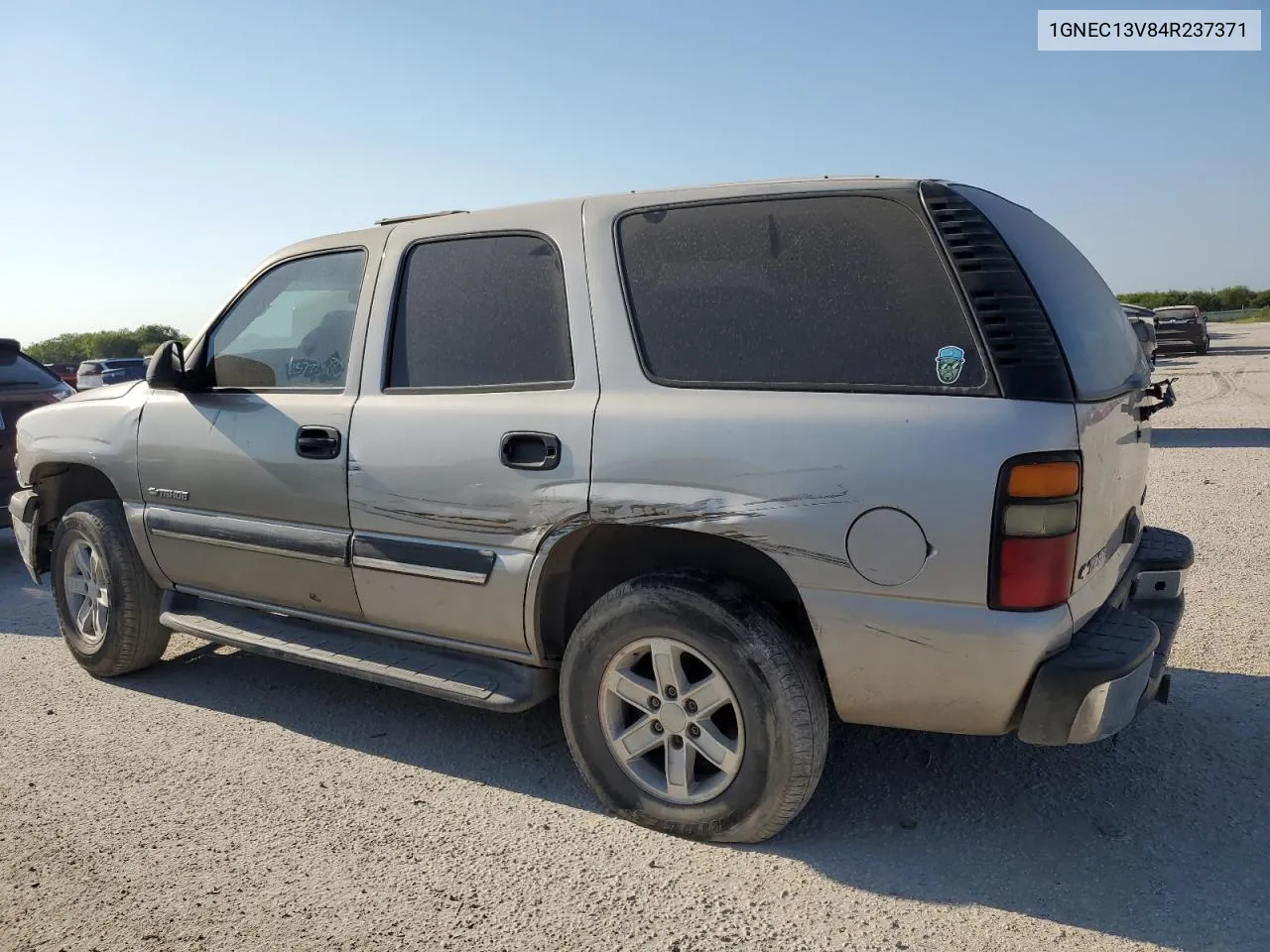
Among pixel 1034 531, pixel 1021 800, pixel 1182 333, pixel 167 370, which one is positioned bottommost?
pixel 1021 800

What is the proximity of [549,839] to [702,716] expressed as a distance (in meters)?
0.64

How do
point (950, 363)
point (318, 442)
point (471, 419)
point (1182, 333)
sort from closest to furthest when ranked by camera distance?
point (950, 363)
point (471, 419)
point (318, 442)
point (1182, 333)

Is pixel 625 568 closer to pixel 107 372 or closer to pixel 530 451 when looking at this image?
pixel 530 451

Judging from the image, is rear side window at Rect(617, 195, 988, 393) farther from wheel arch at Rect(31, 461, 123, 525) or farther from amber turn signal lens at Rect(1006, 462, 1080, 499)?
wheel arch at Rect(31, 461, 123, 525)

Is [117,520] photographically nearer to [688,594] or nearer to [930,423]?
[688,594]

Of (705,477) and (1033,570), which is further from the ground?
(705,477)

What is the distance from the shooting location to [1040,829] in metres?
3.11

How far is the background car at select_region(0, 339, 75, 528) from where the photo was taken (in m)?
7.19

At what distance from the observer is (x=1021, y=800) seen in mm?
3291

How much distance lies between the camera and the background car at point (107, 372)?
16.0 m

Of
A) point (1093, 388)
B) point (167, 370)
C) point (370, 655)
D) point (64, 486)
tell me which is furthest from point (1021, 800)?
point (64, 486)

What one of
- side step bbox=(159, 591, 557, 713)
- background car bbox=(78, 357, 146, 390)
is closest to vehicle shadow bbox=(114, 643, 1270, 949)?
side step bbox=(159, 591, 557, 713)

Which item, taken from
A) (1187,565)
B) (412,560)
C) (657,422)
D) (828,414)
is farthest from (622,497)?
(1187,565)

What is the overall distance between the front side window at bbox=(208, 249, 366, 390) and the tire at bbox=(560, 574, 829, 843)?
151cm
